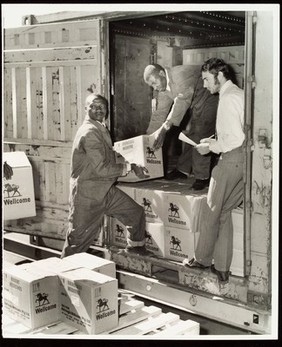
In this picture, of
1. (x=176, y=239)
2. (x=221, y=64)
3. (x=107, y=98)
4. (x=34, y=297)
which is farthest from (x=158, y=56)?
(x=34, y=297)

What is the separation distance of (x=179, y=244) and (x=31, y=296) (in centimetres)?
179

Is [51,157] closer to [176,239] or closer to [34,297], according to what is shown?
[176,239]

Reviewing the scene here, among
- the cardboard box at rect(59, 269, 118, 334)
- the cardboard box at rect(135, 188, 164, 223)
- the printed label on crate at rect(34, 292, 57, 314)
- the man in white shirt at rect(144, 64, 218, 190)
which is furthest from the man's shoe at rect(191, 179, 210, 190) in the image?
the printed label on crate at rect(34, 292, 57, 314)

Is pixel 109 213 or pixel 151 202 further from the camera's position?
pixel 109 213

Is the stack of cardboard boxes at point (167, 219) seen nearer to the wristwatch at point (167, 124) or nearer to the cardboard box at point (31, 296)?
the wristwatch at point (167, 124)

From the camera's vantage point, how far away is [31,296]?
4598 mm

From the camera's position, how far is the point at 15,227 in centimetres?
710

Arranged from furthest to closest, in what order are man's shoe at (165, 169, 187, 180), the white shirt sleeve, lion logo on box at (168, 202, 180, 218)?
1. man's shoe at (165, 169, 187, 180)
2. lion logo on box at (168, 202, 180, 218)
3. the white shirt sleeve

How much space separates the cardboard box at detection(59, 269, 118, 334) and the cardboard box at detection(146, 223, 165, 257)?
128 cm

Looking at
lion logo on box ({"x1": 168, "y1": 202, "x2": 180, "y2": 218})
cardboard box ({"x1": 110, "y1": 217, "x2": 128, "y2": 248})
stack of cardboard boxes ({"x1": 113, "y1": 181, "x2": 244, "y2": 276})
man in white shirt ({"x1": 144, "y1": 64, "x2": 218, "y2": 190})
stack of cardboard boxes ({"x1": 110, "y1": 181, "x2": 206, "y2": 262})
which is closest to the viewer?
stack of cardboard boxes ({"x1": 113, "y1": 181, "x2": 244, "y2": 276})

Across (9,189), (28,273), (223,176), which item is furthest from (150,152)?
(28,273)

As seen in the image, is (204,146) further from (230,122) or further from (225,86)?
(225,86)

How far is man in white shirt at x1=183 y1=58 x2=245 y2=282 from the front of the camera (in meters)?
4.97

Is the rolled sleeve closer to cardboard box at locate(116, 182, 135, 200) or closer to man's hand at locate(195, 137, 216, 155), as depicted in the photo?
cardboard box at locate(116, 182, 135, 200)
